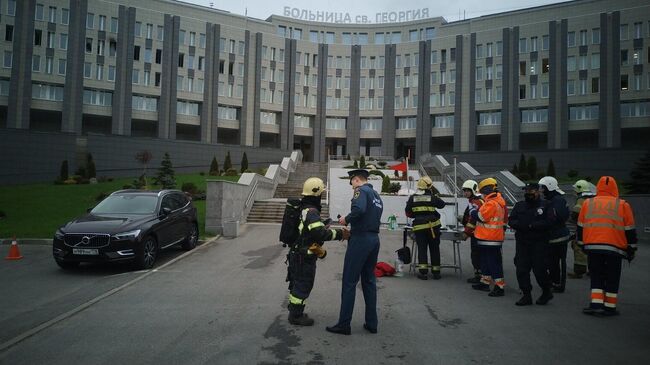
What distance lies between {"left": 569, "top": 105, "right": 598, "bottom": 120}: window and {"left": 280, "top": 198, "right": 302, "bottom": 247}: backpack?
161 ft

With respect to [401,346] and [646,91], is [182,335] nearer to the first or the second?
[401,346]

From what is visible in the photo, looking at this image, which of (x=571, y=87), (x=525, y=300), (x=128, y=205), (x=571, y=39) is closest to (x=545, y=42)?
(x=571, y=39)

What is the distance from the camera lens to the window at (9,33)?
42688mm

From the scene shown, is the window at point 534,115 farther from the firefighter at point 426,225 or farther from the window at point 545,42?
the firefighter at point 426,225

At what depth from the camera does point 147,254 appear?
954 centimetres

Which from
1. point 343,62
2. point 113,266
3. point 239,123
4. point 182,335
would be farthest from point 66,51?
point 182,335

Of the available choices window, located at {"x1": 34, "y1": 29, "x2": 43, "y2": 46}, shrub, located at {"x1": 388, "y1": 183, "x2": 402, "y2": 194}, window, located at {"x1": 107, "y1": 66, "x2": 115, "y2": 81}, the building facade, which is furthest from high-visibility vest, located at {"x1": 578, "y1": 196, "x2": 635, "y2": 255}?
window, located at {"x1": 34, "y1": 29, "x2": 43, "y2": 46}

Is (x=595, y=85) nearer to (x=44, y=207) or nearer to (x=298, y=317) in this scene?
(x=44, y=207)

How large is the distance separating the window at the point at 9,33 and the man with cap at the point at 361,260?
165ft

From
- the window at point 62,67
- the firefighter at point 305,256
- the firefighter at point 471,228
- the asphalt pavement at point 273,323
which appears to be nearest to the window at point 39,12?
the window at point 62,67

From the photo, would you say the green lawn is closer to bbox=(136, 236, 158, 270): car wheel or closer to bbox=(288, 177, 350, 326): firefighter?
bbox=(136, 236, 158, 270): car wheel

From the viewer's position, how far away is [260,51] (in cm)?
5256

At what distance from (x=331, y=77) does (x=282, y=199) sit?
34.6 metres

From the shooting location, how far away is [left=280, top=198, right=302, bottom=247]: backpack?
5.68 m
